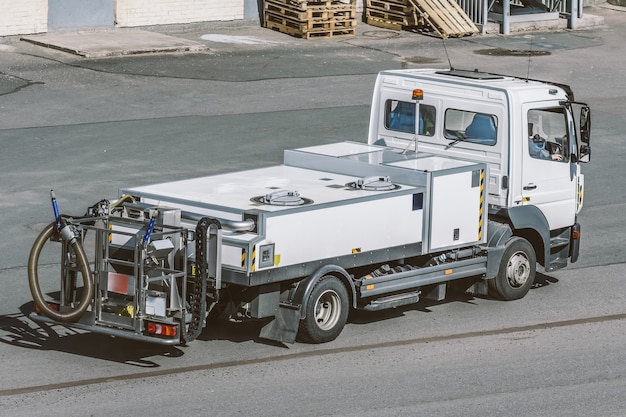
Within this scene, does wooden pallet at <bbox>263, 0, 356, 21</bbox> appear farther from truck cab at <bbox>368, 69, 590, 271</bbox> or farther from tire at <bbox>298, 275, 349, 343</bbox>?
tire at <bbox>298, 275, 349, 343</bbox>

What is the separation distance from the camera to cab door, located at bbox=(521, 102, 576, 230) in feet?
52.4

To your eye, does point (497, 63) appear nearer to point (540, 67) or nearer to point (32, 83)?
point (540, 67)

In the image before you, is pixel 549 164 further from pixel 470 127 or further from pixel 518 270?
pixel 518 270

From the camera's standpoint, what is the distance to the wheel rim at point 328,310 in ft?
45.4

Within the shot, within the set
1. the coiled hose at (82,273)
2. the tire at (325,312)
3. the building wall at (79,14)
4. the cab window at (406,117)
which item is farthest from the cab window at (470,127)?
the building wall at (79,14)

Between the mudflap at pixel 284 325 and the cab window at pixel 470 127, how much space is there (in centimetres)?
387

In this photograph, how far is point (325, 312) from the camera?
13977 mm

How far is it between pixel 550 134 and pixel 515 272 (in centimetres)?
184

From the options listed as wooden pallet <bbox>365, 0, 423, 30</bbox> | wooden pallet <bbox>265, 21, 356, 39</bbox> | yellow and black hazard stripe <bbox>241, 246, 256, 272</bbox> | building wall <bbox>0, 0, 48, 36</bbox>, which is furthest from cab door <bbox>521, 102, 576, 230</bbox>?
wooden pallet <bbox>365, 0, 423, 30</bbox>

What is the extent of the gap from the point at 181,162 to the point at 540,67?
13.1m

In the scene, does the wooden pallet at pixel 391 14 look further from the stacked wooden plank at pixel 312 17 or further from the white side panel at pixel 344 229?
the white side panel at pixel 344 229

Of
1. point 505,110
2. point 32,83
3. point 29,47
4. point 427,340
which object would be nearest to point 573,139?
point 505,110

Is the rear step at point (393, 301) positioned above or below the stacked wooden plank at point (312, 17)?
below

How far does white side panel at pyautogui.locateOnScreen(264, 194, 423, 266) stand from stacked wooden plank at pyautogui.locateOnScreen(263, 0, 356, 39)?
21023mm
